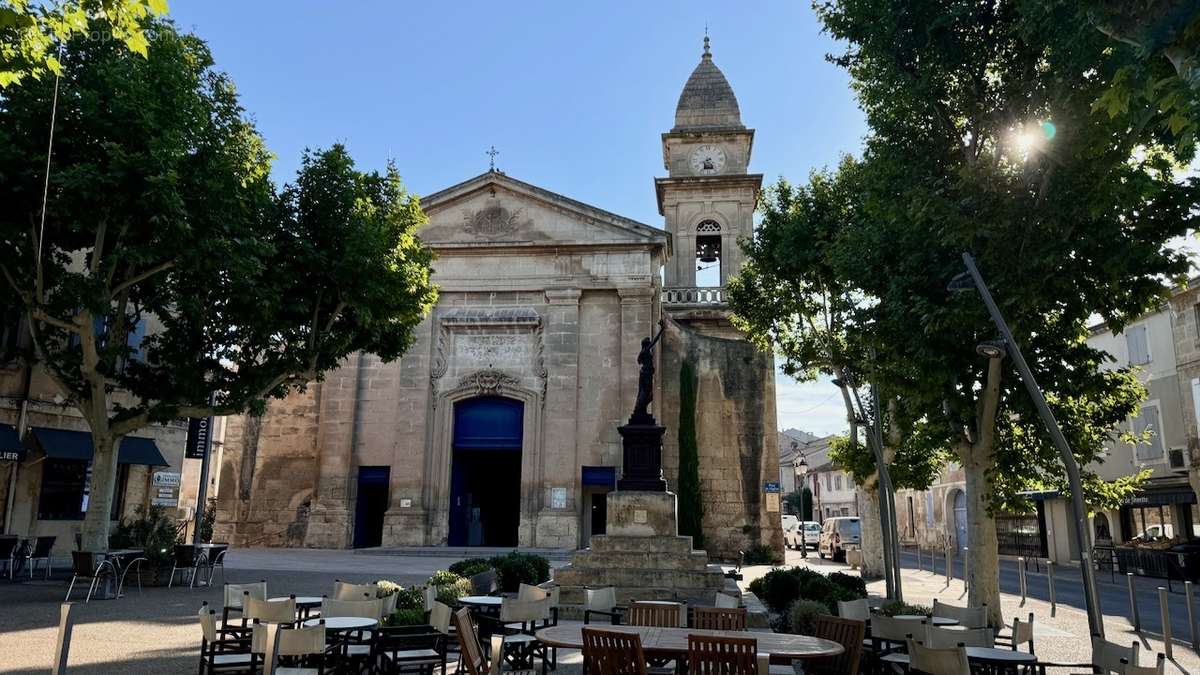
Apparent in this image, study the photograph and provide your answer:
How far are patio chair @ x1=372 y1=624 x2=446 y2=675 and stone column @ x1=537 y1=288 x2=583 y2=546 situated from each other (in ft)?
56.9

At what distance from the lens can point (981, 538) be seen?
37.4 feet

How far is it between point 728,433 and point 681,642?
69.8 feet

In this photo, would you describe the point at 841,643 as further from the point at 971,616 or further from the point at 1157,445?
the point at 1157,445

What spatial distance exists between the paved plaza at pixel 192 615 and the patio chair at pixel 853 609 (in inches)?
113

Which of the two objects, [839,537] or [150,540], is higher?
[150,540]

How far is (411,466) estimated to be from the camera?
25906 millimetres

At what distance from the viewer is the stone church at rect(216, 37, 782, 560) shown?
1013 inches

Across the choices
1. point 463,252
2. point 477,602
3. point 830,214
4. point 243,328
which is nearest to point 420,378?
point 463,252

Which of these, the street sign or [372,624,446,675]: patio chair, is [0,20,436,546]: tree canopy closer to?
the street sign

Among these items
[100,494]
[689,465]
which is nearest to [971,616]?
[100,494]

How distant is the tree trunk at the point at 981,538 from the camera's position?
11.3 metres

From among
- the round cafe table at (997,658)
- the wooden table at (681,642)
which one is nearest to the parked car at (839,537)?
the round cafe table at (997,658)

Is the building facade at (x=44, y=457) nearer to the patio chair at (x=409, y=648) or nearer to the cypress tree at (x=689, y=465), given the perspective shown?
the patio chair at (x=409, y=648)

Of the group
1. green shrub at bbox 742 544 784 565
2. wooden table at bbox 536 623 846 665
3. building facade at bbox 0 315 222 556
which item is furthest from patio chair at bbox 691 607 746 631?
green shrub at bbox 742 544 784 565
